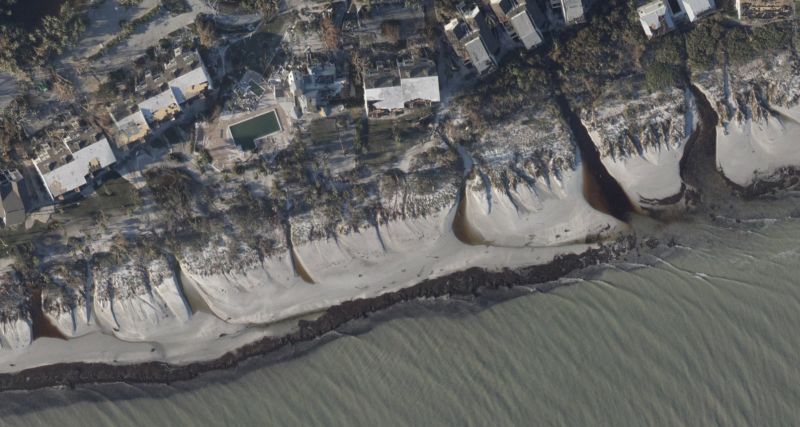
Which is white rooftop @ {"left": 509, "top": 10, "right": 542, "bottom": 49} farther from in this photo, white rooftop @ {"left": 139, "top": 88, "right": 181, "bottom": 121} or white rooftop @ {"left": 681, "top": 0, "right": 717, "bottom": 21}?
white rooftop @ {"left": 139, "top": 88, "right": 181, "bottom": 121}

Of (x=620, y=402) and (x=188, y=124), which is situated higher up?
(x=188, y=124)

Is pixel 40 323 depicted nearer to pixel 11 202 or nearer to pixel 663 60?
pixel 11 202

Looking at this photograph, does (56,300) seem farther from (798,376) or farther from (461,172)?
(798,376)

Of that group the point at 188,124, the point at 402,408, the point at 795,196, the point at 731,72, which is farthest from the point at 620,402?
the point at 188,124

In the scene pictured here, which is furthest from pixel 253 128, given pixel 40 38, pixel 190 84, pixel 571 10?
pixel 571 10

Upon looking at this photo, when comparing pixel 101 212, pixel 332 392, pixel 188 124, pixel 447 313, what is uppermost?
pixel 188 124

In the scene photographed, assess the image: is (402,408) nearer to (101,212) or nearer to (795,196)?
(101,212)
